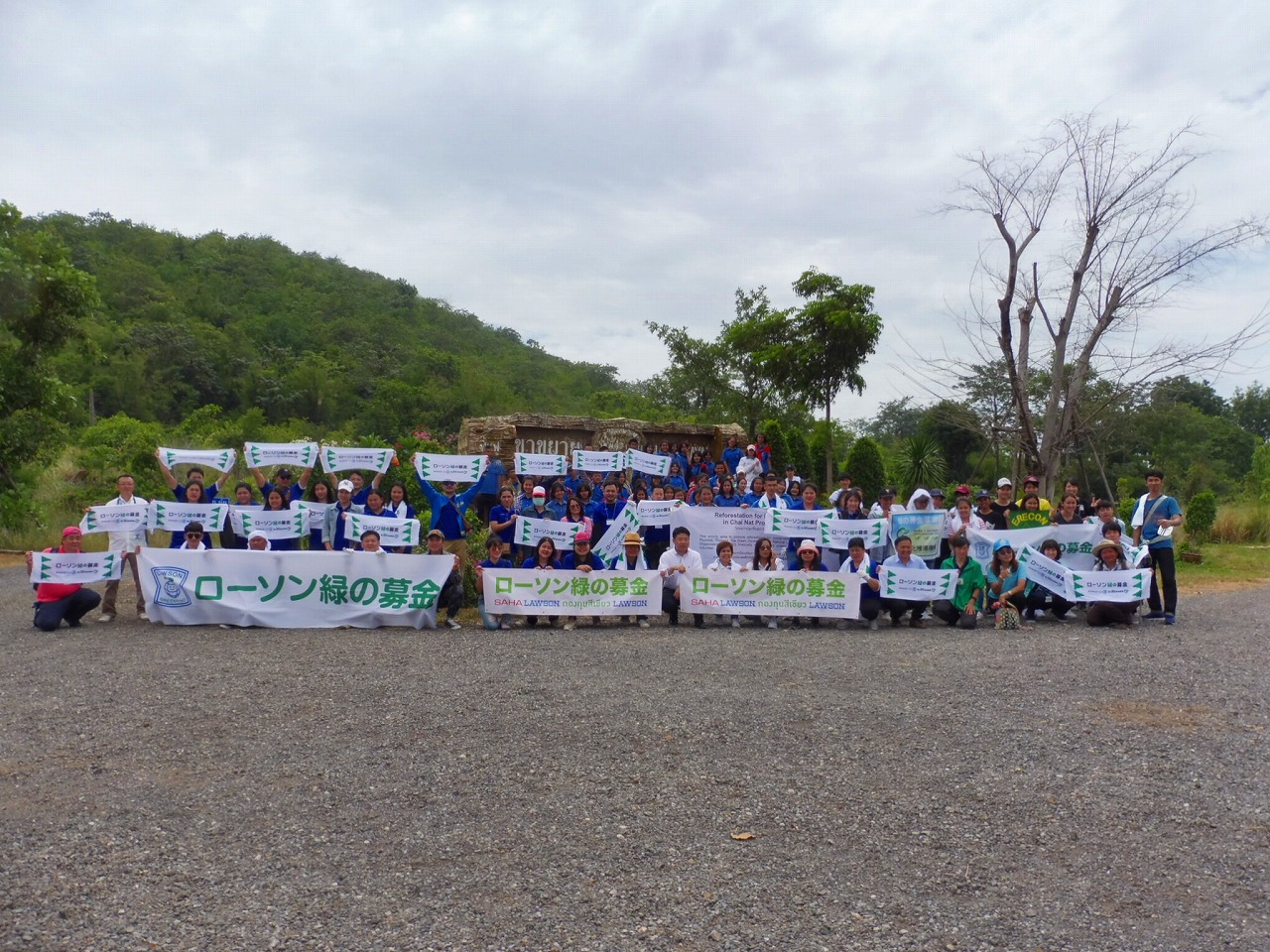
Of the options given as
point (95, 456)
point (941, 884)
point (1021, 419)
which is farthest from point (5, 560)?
point (1021, 419)

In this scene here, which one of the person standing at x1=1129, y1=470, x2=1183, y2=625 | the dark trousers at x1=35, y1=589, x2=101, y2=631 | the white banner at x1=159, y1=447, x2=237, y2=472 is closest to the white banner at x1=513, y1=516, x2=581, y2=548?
the white banner at x1=159, y1=447, x2=237, y2=472

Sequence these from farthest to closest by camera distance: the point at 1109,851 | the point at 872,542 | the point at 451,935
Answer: the point at 872,542, the point at 1109,851, the point at 451,935

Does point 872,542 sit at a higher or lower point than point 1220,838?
higher

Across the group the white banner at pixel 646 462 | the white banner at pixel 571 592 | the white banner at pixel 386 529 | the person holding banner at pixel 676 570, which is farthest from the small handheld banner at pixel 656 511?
the white banner at pixel 386 529

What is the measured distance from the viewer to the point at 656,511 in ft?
39.1

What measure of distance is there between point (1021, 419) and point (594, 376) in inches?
2138

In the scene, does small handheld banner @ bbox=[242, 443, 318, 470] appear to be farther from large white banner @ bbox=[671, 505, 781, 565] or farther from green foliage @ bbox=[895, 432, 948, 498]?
green foliage @ bbox=[895, 432, 948, 498]

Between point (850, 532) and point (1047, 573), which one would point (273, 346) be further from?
point (1047, 573)

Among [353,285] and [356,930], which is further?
[353,285]

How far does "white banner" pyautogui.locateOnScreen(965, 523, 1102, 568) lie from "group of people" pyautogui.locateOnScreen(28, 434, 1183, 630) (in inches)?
5.9

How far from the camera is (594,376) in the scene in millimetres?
71938

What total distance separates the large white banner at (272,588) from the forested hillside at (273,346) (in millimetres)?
31099

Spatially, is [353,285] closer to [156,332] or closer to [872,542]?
[156,332]

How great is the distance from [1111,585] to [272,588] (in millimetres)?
9027
